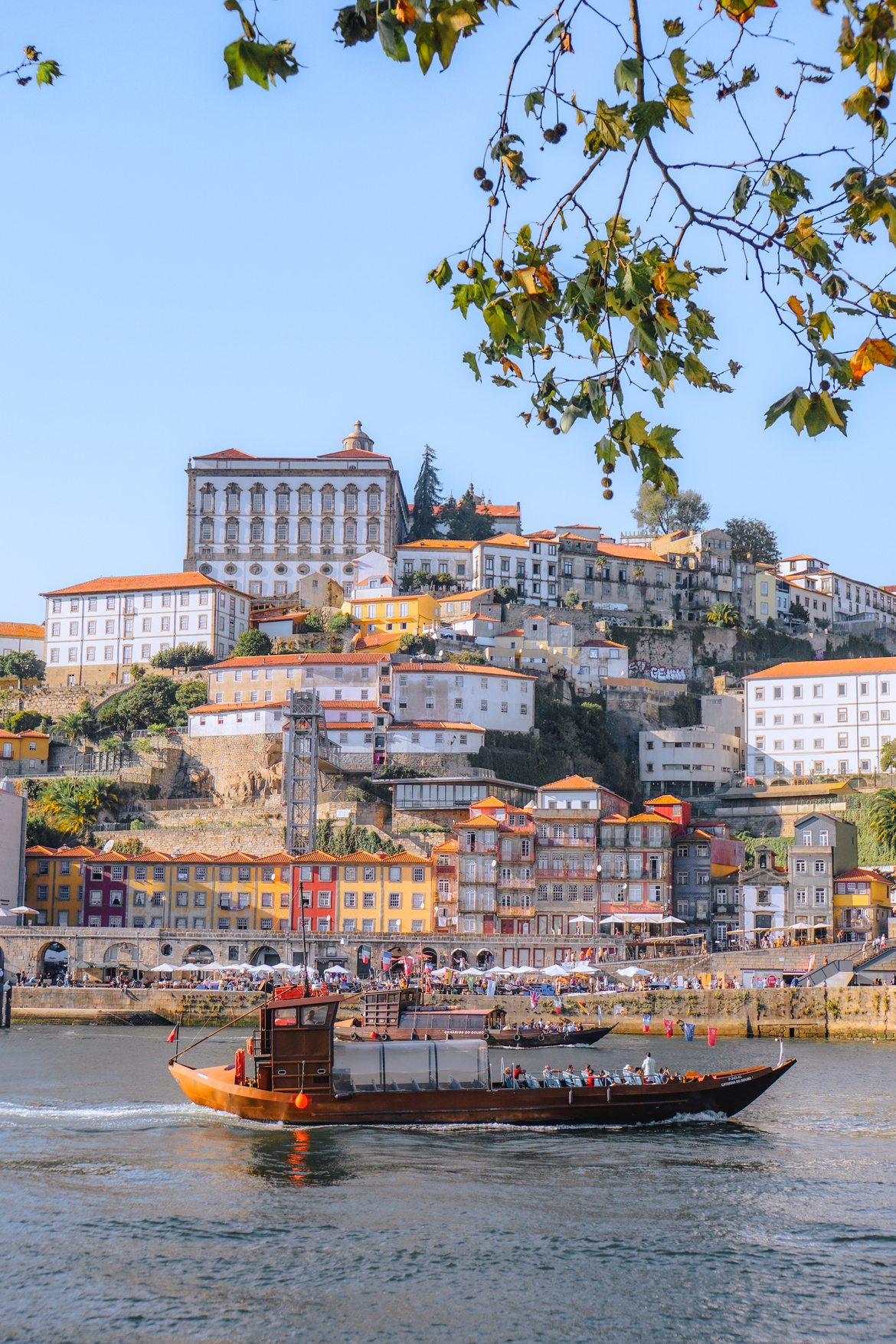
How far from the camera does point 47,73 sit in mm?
8156

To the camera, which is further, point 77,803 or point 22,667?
point 22,667

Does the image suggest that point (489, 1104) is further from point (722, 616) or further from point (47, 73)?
point (722, 616)

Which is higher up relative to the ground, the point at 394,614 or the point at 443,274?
the point at 394,614

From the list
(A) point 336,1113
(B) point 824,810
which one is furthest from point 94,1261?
(B) point 824,810

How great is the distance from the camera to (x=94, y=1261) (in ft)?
69.7

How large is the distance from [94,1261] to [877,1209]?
45.2 ft

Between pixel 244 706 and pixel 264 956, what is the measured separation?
2301 cm

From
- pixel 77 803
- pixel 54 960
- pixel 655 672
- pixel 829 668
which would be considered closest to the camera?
pixel 54 960

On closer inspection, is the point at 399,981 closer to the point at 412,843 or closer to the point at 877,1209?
the point at 412,843

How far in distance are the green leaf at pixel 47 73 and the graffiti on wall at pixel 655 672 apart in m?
100

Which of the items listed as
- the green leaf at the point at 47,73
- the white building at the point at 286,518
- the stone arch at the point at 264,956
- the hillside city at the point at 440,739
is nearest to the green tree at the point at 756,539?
the hillside city at the point at 440,739

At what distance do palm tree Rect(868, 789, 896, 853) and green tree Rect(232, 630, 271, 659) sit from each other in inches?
1711

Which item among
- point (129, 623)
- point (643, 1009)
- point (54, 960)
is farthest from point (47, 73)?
point (129, 623)

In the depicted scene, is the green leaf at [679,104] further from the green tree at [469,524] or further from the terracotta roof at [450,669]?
the green tree at [469,524]
